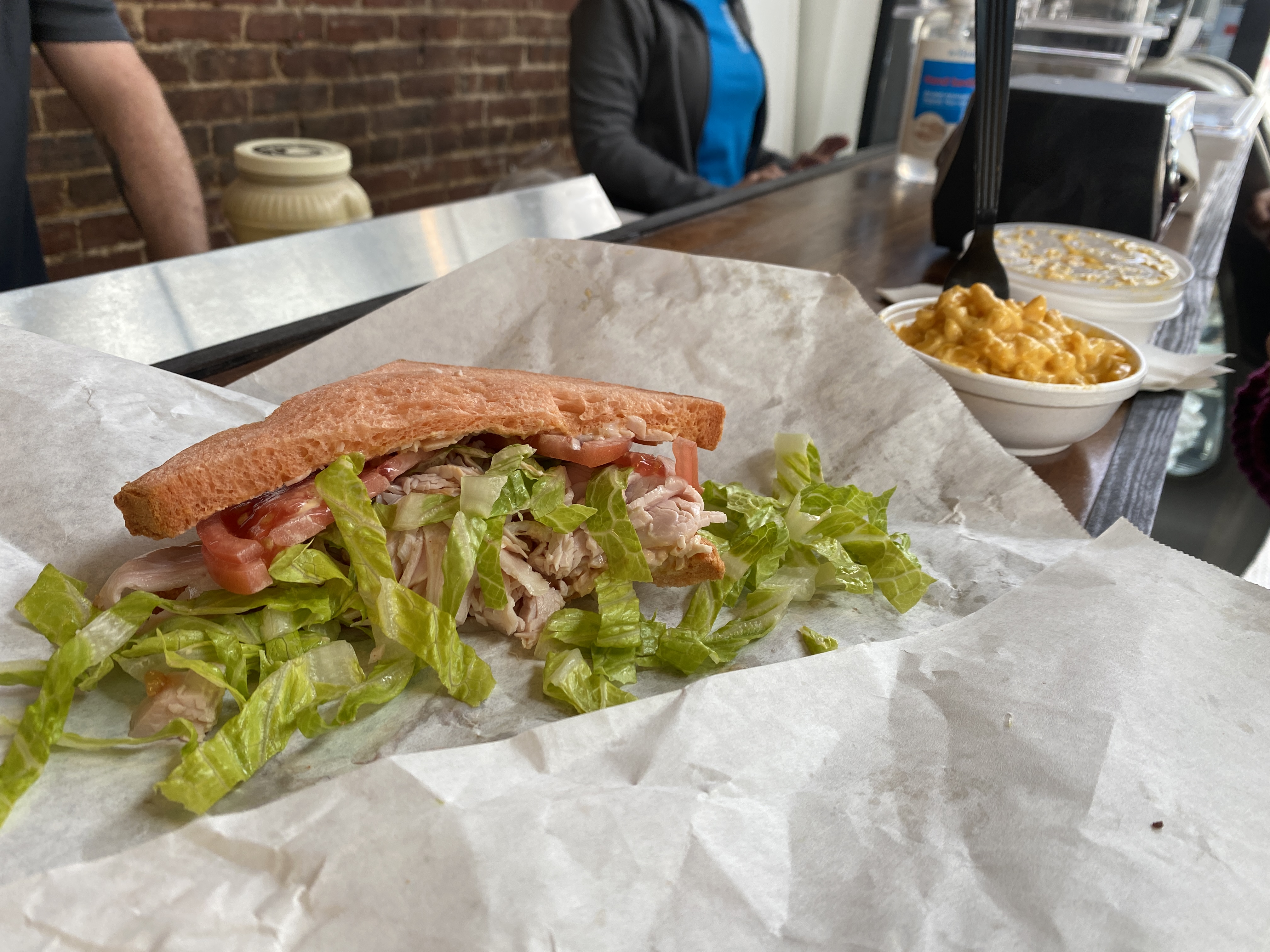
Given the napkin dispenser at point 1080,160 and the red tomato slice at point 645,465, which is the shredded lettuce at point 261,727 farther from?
the napkin dispenser at point 1080,160

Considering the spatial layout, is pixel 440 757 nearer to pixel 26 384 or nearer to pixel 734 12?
pixel 26 384

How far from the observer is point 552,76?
595 centimetres

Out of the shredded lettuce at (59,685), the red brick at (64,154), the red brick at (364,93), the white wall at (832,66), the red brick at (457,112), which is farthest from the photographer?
the white wall at (832,66)

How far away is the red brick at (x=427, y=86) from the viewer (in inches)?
197

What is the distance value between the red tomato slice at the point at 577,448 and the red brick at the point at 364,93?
4254mm

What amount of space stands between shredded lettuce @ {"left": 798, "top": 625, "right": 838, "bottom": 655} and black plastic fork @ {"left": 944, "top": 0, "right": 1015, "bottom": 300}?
1077 mm

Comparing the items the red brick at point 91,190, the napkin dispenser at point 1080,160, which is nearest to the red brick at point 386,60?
the red brick at point 91,190

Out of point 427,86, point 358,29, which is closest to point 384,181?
point 427,86

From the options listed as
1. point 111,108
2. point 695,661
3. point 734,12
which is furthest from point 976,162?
point 734,12

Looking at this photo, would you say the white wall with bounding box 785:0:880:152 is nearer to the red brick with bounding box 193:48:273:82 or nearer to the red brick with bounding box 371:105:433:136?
the red brick with bounding box 371:105:433:136

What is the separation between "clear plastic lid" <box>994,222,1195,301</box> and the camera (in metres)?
1.84

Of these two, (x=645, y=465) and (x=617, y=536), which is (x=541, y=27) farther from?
(x=617, y=536)

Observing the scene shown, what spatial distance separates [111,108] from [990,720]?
2.86 meters

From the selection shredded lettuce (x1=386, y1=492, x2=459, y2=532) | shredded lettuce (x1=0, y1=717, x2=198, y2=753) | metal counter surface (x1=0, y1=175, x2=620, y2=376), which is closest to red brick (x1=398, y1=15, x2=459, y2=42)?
metal counter surface (x1=0, y1=175, x2=620, y2=376)
